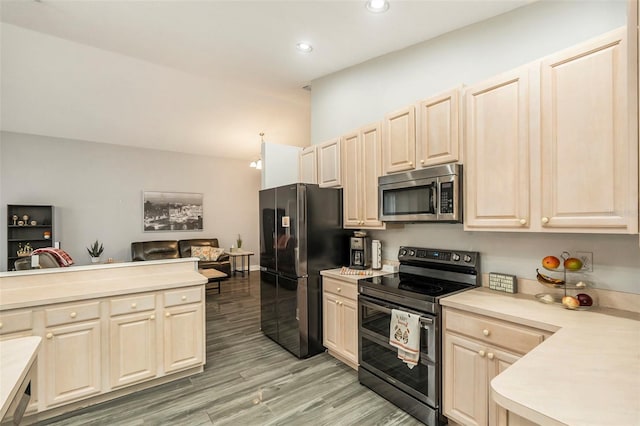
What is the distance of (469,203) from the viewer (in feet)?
6.97

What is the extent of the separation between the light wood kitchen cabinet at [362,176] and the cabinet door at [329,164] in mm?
92

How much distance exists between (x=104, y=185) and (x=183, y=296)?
5.34 m

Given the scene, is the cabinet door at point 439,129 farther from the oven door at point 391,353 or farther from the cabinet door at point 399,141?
the oven door at point 391,353

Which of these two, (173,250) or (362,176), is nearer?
(362,176)

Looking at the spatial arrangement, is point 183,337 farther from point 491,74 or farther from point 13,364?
point 491,74

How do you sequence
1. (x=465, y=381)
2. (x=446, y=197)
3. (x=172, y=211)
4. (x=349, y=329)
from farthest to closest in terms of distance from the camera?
1. (x=172, y=211)
2. (x=349, y=329)
3. (x=446, y=197)
4. (x=465, y=381)

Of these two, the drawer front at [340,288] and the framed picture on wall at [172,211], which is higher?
the framed picture on wall at [172,211]

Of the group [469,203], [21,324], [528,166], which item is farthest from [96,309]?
[528,166]

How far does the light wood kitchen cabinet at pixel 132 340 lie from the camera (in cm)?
231

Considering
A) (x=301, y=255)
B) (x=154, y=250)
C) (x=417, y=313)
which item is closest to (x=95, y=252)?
(x=154, y=250)

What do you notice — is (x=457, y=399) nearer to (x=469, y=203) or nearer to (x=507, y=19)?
(x=469, y=203)

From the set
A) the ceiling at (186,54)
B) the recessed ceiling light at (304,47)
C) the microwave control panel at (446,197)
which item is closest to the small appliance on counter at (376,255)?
the microwave control panel at (446,197)

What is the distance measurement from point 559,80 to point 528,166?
0.51m

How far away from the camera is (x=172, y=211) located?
281 inches
